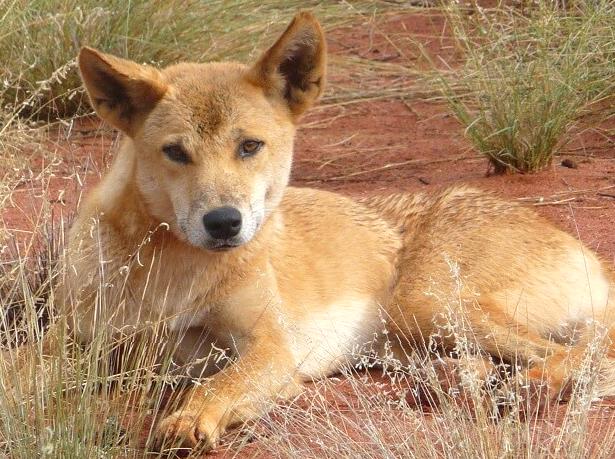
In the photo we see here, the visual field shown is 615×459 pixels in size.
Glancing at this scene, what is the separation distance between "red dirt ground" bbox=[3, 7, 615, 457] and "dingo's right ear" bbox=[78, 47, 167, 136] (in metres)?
0.88

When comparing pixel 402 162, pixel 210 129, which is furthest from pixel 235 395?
pixel 402 162

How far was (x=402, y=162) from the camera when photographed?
28.9 ft

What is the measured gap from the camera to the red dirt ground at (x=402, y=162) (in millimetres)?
6973

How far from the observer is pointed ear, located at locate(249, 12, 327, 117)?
5.04 m

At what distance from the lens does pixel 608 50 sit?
7.96 m

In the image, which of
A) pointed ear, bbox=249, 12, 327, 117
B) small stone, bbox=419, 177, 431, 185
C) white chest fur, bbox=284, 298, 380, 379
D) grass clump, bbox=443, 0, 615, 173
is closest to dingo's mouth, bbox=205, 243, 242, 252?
white chest fur, bbox=284, 298, 380, 379

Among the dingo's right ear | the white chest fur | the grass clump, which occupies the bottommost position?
the white chest fur

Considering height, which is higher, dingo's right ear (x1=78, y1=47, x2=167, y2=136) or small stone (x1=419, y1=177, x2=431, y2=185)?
dingo's right ear (x1=78, y1=47, x2=167, y2=136)

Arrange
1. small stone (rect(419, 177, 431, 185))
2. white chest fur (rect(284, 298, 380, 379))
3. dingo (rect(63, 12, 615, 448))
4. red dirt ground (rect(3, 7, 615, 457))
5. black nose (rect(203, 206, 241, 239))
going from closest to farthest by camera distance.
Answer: black nose (rect(203, 206, 241, 239)), dingo (rect(63, 12, 615, 448)), white chest fur (rect(284, 298, 380, 379)), red dirt ground (rect(3, 7, 615, 457)), small stone (rect(419, 177, 431, 185))

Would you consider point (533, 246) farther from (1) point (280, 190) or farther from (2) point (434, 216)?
(1) point (280, 190)

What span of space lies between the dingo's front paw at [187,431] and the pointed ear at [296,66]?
4.94 ft

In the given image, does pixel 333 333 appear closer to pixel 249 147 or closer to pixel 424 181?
pixel 249 147

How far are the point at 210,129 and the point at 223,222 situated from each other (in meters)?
0.46

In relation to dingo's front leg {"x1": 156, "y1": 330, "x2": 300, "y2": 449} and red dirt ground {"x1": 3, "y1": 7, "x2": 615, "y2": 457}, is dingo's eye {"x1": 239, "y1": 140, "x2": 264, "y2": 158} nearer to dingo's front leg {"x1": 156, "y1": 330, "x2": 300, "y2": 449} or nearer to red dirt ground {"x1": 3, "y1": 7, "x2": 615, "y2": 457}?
dingo's front leg {"x1": 156, "y1": 330, "x2": 300, "y2": 449}
